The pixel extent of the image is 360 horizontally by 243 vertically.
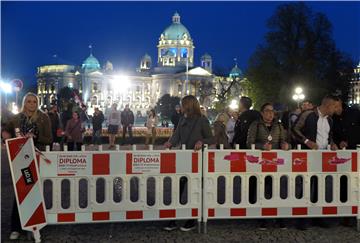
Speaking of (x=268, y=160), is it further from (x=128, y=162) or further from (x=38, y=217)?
(x=38, y=217)

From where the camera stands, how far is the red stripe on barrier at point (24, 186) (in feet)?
22.0

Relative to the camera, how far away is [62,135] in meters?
15.7

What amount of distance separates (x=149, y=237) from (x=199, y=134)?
167 centimetres

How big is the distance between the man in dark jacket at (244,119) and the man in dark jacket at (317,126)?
689 mm

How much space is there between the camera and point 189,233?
23.7ft

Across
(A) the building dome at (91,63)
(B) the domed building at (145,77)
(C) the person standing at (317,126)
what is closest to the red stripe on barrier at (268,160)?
(C) the person standing at (317,126)

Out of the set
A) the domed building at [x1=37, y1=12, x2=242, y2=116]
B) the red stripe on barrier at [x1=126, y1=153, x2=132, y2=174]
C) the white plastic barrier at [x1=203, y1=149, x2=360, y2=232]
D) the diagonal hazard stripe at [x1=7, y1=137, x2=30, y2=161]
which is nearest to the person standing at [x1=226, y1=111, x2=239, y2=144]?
the white plastic barrier at [x1=203, y1=149, x2=360, y2=232]

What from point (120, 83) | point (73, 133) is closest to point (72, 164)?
point (73, 133)

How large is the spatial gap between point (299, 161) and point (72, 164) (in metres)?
3.13

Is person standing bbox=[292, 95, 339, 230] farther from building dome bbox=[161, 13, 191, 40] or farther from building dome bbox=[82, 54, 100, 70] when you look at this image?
building dome bbox=[82, 54, 100, 70]

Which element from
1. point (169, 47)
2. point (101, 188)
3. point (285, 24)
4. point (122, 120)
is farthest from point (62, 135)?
point (169, 47)

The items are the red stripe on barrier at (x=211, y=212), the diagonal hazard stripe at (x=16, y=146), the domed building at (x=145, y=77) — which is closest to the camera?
the diagonal hazard stripe at (x=16, y=146)

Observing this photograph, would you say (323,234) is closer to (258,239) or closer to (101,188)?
(258,239)

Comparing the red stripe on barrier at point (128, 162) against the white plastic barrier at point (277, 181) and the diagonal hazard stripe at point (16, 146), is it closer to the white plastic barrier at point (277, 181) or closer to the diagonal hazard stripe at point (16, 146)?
the white plastic barrier at point (277, 181)
